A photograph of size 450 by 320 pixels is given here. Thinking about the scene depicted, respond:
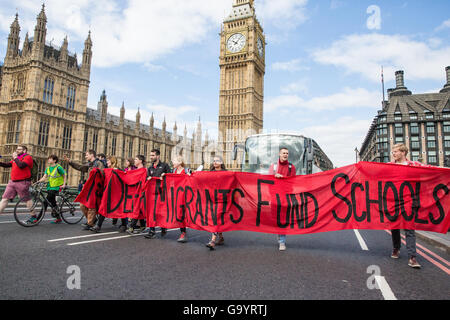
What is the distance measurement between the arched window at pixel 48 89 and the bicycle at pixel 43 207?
3652 cm

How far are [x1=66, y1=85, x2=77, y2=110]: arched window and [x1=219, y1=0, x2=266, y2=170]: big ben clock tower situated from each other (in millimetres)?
30740

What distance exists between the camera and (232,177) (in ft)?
19.2

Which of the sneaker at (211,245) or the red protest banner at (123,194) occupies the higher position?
the red protest banner at (123,194)

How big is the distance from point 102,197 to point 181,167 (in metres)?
2.29

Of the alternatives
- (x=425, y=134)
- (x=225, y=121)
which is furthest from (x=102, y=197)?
(x=425, y=134)

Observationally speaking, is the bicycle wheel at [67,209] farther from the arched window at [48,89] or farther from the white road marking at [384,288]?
the arched window at [48,89]

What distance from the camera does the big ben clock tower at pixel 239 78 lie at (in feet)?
200

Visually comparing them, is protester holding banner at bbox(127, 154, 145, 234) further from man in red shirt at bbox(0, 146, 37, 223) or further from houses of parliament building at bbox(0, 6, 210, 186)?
houses of parliament building at bbox(0, 6, 210, 186)

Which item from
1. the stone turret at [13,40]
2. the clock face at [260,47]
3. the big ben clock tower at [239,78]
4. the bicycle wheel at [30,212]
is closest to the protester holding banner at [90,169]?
the bicycle wheel at [30,212]

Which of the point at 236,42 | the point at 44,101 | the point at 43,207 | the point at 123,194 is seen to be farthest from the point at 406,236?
the point at 236,42

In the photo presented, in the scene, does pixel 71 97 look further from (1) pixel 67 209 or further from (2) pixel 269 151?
(2) pixel 269 151

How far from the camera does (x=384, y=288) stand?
3.28 metres

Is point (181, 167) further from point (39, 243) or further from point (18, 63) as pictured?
point (18, 63)
